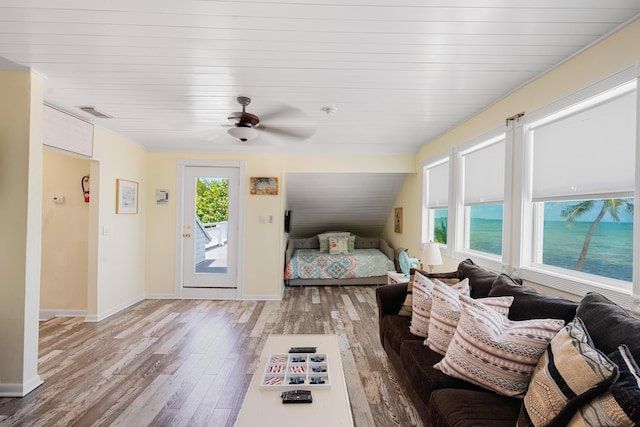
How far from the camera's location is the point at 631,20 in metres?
1.71

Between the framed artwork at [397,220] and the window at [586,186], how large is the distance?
10.4 ft

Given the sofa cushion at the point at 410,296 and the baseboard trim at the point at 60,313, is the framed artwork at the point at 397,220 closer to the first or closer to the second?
the sofa cushion at the point at 410,296

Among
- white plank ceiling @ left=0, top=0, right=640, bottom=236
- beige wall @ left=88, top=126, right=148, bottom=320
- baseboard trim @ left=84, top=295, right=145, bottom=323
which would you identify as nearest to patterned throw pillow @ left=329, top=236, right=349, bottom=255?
white plank ceiling @ left=0, top=0, right=640, bottom=236

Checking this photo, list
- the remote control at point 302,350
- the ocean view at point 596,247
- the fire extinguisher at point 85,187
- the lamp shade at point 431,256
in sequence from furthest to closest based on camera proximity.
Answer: the fire extinguisher at point 85,187, the lamp shade at point 431,256, the remote control at point 302,350, the ocean view at point 596,247

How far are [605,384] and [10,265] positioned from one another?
3.47 metres

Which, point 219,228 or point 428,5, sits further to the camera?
point 219,228

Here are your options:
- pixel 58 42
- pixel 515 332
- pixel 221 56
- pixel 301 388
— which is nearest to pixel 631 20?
pixel 515 332

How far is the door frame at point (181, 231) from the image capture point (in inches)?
195

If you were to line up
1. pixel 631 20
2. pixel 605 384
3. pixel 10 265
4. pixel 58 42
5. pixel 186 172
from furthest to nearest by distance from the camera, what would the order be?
pixel 186 172 → pixel 10 265 → pixel 58 42 → pixel 631 20 → pixel 605 384

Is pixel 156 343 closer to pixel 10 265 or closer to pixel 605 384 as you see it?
pixel 10 265

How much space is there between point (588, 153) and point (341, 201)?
4.12 metres

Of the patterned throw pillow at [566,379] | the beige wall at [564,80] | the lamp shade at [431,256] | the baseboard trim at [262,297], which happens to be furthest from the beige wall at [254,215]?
the patterned throw pillow at [566,379]

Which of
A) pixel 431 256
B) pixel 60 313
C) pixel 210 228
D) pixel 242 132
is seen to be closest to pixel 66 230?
pixel 60 313

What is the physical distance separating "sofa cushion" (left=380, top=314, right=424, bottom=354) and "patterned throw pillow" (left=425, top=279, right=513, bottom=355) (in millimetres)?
204
